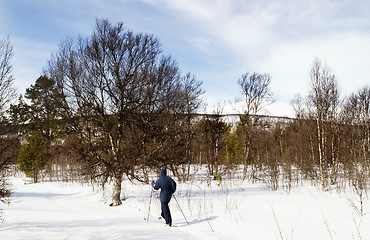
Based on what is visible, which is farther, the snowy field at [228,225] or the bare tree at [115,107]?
the bare tree at [115,107]

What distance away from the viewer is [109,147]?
13555 mm

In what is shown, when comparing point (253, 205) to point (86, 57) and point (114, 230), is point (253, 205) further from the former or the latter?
point (86, 57)

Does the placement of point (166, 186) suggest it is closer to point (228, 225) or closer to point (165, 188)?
point (165, 188)

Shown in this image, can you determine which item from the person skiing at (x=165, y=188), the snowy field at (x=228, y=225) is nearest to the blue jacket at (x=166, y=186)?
the person skiing at (x=165, y=188)

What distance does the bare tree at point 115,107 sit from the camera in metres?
13.1

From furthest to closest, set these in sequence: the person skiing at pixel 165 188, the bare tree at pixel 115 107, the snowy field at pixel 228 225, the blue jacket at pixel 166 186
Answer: the bare tree at pixel 115 107, the blue jacket at pixel 166 186, the person skiing at pixel 165 188, the snowy field at pixel 228 225

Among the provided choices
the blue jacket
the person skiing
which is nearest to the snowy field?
the person skiing

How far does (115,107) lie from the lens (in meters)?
13.7

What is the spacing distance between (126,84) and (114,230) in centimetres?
743

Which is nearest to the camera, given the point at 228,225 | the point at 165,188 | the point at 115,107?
the point at 228,225

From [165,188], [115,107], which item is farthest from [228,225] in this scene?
[115,107]

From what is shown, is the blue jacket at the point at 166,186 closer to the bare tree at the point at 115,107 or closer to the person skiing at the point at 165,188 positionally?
the person skiing at the point at 165,188

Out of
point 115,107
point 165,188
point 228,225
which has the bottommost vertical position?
point 228,225

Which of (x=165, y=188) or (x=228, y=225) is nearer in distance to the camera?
(x=228, y=225)
